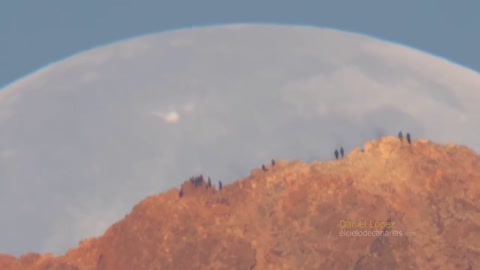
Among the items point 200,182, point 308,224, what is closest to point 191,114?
point 200,182

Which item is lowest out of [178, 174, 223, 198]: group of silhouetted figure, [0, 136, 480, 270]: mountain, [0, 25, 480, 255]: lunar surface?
[0, 136, 480, 270]: mountain

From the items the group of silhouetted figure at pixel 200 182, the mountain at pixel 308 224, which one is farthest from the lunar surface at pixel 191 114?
the mountain at pixel 308 224

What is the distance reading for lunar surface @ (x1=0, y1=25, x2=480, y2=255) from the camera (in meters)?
14.9

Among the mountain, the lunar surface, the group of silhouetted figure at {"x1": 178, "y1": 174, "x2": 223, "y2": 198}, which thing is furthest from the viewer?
the lunar surface

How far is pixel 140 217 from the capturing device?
13914 millimetres

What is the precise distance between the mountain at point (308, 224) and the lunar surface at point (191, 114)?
2.01 ft

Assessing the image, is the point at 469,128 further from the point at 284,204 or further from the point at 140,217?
the point at 140,217

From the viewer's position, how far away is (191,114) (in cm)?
1587

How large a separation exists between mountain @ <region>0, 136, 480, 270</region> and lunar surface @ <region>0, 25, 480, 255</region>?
612 mm

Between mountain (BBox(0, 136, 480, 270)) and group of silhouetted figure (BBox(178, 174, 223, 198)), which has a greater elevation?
group of silhouetted figure (BBox(178, 174, 223, 198))

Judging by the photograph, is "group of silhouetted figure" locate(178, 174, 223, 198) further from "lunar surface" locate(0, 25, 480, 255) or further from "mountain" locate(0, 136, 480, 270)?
"lunar surface" locate(0, 25, 480, 255)

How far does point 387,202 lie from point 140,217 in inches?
179

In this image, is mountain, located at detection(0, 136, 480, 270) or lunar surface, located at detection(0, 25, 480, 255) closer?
mountain, located at detection(0, 136, 480, 270)

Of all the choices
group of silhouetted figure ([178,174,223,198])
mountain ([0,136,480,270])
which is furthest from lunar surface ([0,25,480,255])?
mountain ([0,136,480,270])
